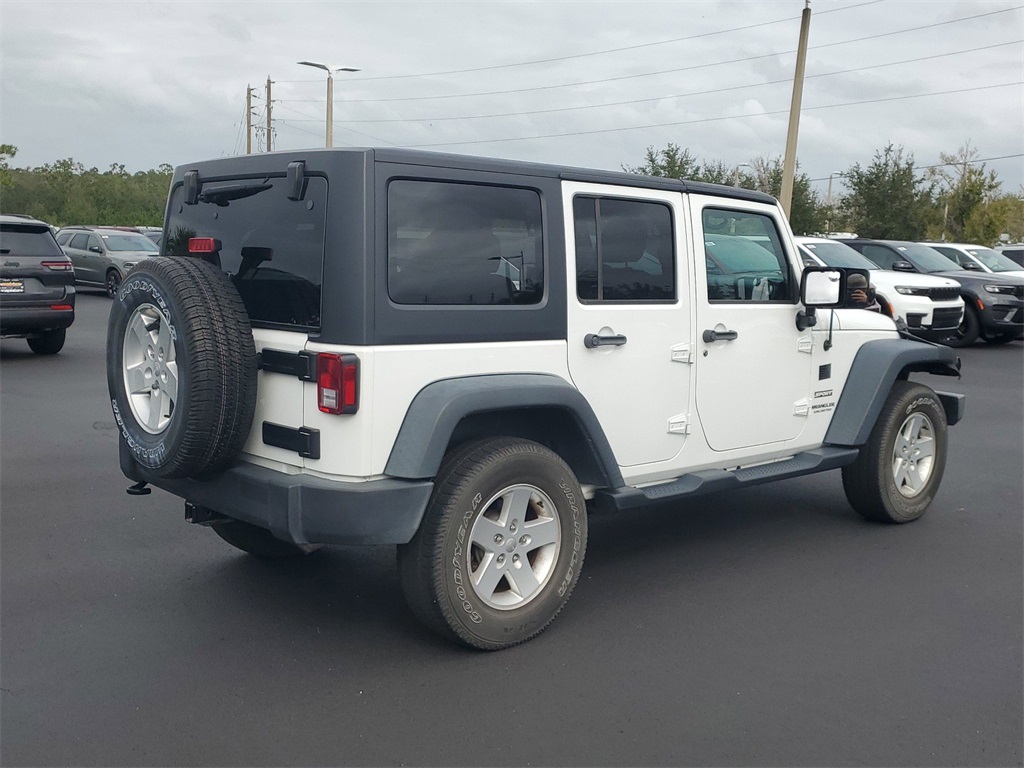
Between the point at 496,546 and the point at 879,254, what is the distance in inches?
572

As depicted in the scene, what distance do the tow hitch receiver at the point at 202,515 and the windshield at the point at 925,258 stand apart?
48.2 ft

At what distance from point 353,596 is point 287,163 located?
2.06 meters

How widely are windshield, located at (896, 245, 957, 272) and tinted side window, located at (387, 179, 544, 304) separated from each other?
46.0ft

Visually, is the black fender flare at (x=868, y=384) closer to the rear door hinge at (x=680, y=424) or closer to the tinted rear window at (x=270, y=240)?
the rear door hinge at (x=680, y=424)

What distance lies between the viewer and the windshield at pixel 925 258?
1683cm

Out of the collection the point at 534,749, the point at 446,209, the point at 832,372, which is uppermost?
the point at 446,209

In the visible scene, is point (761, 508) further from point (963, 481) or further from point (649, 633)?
point (649, 633)

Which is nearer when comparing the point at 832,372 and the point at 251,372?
the point at 251,372

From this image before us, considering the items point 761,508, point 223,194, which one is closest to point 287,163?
point 223,194

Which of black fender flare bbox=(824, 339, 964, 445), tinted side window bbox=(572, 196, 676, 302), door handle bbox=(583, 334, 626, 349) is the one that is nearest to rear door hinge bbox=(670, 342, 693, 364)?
tinted side window bbox=(572, 196, 676, 302)

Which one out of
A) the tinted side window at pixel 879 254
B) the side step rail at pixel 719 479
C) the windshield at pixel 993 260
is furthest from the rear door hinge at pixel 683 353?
the windshield at pixel 993 260

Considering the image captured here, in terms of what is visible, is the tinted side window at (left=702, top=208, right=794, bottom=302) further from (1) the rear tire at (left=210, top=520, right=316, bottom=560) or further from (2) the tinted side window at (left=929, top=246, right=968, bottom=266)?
(2) the tinted side window at (left=929, top=246, right=968, bottom=266)

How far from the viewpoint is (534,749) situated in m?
3.42

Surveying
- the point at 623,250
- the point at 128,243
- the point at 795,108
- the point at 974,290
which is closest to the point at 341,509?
the point at 623,250
